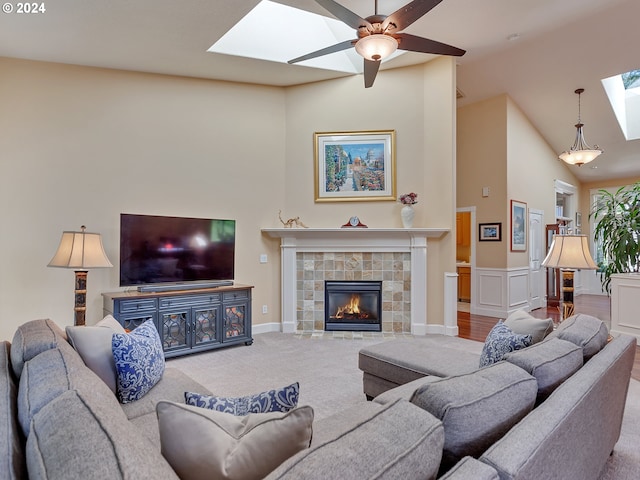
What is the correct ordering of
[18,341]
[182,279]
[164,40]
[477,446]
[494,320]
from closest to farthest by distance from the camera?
[477,446]
[18,341]
[164,40]
[182,279]
[494,320]

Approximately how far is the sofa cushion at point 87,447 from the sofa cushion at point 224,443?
7 cm

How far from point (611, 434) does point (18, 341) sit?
2932 millimetres

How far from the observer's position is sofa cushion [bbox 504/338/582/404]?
4.60 feet

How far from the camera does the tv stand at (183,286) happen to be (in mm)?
3823

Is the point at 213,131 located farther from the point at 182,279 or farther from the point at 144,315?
the point at 144,315

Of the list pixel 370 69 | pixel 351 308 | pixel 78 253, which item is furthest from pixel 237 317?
pixel 370 69

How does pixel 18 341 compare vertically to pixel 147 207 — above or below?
below

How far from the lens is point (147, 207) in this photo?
4.25m

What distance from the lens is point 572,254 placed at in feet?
9.09

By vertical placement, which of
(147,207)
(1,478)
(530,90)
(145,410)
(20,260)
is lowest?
(145,410)

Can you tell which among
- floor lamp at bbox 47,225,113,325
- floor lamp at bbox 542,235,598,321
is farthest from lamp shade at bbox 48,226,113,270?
floor lamp at bbox 542,235,598,321

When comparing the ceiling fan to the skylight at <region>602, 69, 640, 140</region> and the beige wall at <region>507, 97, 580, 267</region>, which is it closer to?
the beige wall at <region>507, 97, 580, 267</region>

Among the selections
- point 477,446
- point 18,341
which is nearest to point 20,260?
point 18,341

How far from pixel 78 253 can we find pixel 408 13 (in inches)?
124
